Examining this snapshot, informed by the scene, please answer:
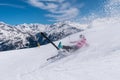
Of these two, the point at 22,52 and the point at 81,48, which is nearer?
the point at 81,48

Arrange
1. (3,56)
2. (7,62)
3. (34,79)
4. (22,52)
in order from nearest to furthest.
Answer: (34,79) < (7,62) < (3,56) < (22,52)

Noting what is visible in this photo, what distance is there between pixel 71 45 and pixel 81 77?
13.0 metres

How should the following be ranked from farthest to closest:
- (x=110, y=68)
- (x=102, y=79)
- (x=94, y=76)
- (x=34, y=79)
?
(x=34, y=79) → (x=110, y=68) → (x=94, y=76) → (x=102, y=79)

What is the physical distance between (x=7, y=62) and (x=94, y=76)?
17651 millimetres

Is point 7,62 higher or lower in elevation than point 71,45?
lower

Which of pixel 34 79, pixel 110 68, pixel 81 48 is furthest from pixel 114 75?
pixel 81 48

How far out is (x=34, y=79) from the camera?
11375 mm

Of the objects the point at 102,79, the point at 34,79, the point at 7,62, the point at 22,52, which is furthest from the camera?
the point at 22,52

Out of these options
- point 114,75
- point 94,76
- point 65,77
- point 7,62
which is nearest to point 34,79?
point 65,77

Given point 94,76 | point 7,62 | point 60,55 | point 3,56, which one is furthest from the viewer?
point 3,56

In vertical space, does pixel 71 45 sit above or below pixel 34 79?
above

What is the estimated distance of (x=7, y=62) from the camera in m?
25.1

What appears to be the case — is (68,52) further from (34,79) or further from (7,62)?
(34,79)

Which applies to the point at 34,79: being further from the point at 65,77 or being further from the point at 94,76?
the point at 94,76
